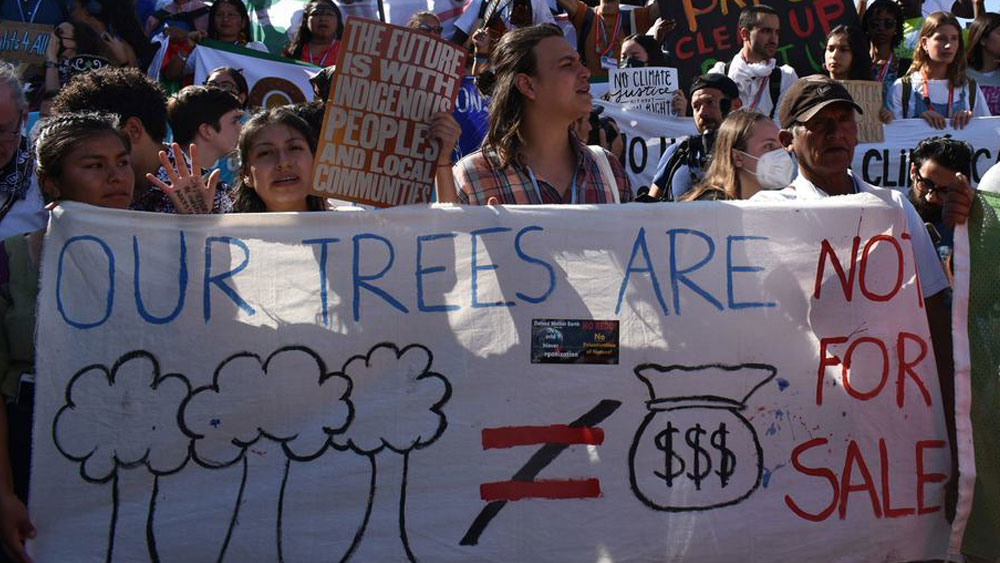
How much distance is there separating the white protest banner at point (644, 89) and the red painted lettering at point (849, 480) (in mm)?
4307

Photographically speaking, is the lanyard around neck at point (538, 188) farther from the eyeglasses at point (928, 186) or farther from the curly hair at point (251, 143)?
the eyeglasses at point (928, 186)

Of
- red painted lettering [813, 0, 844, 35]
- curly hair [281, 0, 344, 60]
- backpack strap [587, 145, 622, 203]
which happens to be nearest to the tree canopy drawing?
backpack strap [587, 145, 622, 203]

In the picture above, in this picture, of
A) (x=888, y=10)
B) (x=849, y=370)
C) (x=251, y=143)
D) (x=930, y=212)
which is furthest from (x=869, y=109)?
(x=251, y=143)

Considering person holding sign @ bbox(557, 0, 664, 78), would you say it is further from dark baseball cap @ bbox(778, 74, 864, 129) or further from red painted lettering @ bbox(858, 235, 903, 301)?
red painted lettering @ bbox(858, 235, 903, 301)

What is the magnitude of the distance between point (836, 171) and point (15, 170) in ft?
9.49

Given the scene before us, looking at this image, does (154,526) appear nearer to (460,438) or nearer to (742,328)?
(460,438)

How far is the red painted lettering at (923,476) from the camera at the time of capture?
11.7 ft

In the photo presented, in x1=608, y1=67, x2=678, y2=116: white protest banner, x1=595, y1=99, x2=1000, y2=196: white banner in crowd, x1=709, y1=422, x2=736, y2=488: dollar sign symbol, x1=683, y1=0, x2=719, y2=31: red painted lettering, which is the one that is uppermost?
x1=683, y1=0, x2=719, y2=31: red painted lettering

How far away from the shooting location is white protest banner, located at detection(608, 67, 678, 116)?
756 centimetres

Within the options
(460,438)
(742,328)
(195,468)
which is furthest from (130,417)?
(742,328)

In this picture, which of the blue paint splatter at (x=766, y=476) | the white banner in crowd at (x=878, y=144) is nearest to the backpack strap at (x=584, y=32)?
the white banner in crowd at (x=878, y=144)

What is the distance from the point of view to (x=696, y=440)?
11.5ft

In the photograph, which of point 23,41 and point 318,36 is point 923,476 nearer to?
point 318,36

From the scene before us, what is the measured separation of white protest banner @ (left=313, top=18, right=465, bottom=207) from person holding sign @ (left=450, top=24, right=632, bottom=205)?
0.32 meters
